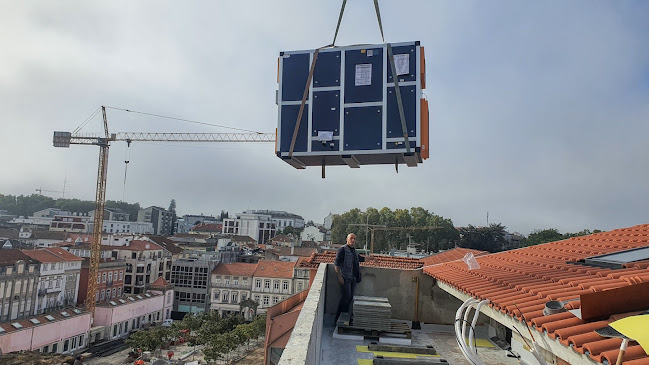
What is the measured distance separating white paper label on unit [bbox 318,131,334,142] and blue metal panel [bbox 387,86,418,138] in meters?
0.78

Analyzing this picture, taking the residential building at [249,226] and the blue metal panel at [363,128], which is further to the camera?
the residential building at [249,226]

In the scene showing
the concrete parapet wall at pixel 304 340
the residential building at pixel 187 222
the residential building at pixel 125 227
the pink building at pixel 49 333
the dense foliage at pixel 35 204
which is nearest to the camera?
the concrete parapet wall at pixel 304 340

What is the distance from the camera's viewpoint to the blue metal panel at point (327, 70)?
554cm

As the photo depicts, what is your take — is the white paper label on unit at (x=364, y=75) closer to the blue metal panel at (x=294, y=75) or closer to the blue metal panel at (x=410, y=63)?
the blue metal panel at (x=410, y=63)

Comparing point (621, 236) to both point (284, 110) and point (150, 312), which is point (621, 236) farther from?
point (150, 312)

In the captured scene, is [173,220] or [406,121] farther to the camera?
[173,220]

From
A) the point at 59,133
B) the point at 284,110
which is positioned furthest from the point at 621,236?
the point at 59,133

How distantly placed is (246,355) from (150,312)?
1601cm

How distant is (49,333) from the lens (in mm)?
30562

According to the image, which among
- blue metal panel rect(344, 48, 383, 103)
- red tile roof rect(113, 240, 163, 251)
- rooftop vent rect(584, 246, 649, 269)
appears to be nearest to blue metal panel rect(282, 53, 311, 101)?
blue metal panel rect(344, 48, 383, 103)

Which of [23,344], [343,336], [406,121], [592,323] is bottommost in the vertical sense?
[23,344]

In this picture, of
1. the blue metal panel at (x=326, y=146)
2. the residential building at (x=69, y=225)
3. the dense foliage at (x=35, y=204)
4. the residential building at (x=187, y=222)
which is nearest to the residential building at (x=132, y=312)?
the blue metal panel at (x=326, y=146)

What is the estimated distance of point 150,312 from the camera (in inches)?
1694

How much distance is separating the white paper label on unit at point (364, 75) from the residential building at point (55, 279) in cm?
4028
